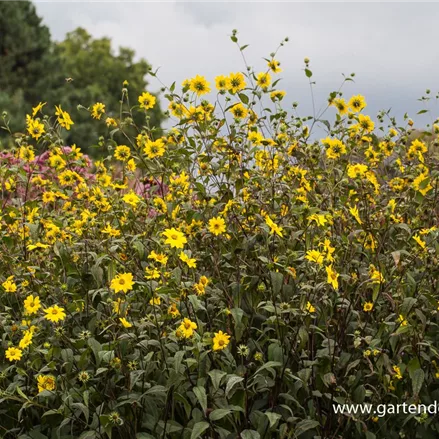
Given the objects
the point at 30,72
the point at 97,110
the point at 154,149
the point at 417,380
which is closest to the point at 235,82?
the point at 154,149

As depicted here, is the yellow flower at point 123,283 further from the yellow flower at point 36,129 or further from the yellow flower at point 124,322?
the yellow flower at point 36,129

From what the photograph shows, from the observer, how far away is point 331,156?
11.4 feet

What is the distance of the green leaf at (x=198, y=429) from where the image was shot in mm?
2148

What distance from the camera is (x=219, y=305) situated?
108 inches

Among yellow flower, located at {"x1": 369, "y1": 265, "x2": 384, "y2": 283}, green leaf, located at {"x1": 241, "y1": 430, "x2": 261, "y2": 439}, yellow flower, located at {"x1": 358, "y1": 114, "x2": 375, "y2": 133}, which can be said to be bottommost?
green leaf, located at {"x1": 241, "y1": 430, "x2": 261, "y2": 439}

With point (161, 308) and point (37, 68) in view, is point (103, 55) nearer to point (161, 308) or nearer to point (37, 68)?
point (37, 68)

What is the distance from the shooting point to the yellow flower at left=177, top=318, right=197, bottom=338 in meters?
2.26

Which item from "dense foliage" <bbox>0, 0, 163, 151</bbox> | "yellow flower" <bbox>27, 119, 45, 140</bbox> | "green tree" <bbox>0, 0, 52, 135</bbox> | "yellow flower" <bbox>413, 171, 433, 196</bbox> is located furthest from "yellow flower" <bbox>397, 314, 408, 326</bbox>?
"green tree" <bbox>0, 0, 52, 135</bbox>

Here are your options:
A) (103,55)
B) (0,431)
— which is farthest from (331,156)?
(103,55)

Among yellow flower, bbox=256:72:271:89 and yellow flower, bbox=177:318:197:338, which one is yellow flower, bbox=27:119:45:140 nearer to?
yellow flower, bbox=256:72:271:89

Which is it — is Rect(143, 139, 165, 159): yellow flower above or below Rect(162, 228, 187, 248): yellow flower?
above

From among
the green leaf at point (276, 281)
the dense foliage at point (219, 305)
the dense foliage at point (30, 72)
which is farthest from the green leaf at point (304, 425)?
the dense foliage at point (30, 72)

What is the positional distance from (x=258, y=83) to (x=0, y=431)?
1888mm

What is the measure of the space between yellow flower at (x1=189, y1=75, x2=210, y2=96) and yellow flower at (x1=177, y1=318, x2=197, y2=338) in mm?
1323
